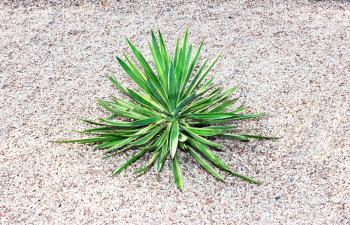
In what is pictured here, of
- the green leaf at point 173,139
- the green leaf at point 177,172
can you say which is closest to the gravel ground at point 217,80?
the green leaf at point 177,172

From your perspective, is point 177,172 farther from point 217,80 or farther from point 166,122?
point 217,80

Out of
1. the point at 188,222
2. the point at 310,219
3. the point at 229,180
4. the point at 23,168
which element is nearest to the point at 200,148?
the point at 229,180

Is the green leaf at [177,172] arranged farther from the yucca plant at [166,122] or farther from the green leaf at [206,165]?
the green leaf at [206,165]

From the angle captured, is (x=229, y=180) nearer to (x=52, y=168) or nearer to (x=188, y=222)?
(x=188, y=222)

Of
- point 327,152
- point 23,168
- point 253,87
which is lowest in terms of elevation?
point 23,168

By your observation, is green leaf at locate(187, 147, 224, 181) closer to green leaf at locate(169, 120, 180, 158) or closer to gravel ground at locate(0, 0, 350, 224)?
gravel ground at locate(0, 0, 350, 224)
